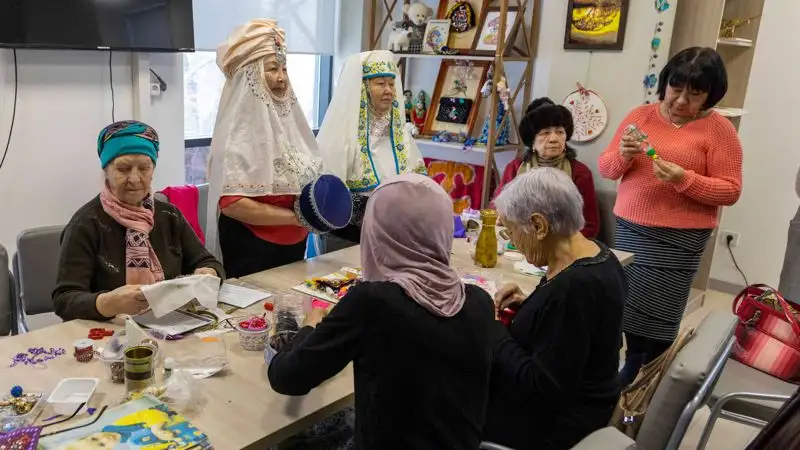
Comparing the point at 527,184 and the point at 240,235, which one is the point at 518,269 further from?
the point at 240,235

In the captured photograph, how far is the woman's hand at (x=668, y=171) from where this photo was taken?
2.32m

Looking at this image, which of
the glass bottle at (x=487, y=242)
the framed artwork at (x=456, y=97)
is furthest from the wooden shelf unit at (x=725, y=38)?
the glass bottle at (x=487, y=242)

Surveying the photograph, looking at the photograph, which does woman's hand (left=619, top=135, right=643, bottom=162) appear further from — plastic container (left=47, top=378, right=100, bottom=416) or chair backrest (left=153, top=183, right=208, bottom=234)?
plastic container (left=47, top=378, right=100, bottom=416)

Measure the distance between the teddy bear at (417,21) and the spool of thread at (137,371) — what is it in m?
3.01

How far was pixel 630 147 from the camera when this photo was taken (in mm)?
2449

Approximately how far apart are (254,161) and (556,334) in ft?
4.00

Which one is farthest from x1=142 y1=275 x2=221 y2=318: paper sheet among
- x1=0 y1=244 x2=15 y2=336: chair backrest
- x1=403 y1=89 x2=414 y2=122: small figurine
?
x1=403 y1=89 x2=414 y2=122: small figurine

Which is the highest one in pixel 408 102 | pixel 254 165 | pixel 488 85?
pixel 488 85

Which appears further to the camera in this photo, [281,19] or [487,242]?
[281,19]

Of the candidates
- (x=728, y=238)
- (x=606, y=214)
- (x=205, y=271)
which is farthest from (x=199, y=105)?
(x=728, y=238)

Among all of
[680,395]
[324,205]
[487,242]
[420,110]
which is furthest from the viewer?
[420,110]

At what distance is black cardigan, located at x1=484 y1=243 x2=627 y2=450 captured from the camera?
4.75 feet

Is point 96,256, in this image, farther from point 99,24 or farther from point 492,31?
point 492,31

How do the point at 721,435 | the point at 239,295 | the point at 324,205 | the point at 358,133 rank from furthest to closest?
the point at 721,435 → the point at 358,133 → the point at 324,205 → the point at 239,295
